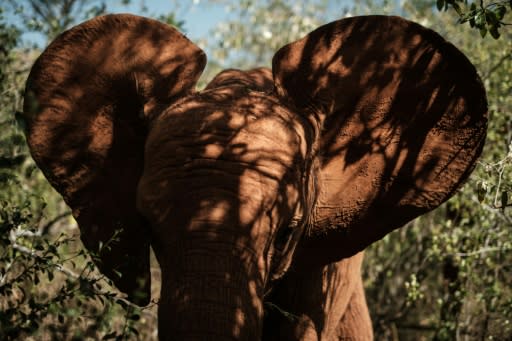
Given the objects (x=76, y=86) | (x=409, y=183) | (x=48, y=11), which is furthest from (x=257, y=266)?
(x=48, y=11)

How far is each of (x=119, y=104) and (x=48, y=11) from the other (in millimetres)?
5900

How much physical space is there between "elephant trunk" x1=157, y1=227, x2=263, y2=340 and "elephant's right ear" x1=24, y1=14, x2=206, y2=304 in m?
0.99

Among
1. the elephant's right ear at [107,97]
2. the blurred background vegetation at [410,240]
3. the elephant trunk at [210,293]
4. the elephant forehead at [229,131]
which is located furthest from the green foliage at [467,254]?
the elephant's right ear at [107,97]

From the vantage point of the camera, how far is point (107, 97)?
4438mm

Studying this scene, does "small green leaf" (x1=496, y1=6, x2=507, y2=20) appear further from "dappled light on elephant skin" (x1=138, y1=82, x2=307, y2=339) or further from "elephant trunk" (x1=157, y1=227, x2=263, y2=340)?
"elephant trunk" (x1=157, y1=227, x2=263, y2=340)

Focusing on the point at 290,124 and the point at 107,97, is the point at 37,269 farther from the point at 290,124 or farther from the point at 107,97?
the point at 290,124

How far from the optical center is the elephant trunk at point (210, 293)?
10.6ft

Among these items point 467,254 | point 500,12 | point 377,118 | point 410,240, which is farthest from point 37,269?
point 410,240

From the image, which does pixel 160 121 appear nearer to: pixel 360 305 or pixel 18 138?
pixel 18 138

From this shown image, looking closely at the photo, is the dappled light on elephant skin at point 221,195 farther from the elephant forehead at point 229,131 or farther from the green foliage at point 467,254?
the green foliage at point 467,254

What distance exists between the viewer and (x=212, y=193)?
3564 millimetres

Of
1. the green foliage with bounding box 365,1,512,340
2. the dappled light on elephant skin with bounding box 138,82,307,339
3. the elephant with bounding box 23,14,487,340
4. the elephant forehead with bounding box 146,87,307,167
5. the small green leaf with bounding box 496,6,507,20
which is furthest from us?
the green foliage with bounding box 365,1,512,340

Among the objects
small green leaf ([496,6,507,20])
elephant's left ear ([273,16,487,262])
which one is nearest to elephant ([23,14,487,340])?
elephant's left ear ([273,16,487,262])

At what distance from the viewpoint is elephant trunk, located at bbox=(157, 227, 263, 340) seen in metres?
3.24
